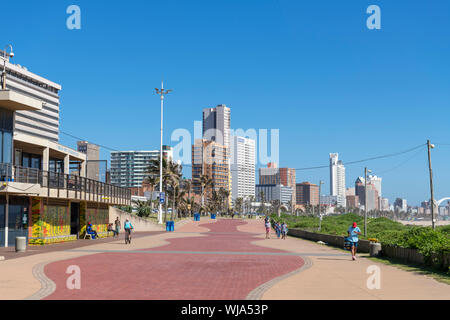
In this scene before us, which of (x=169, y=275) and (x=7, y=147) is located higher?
(x=7, y=147)

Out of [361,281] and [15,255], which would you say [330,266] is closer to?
[361,281]

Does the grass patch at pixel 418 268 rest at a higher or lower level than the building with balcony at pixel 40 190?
lower

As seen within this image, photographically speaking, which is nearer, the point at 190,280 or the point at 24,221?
the point at 190,280

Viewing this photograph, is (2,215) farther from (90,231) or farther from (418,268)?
(418,268)

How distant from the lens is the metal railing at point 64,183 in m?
25.2

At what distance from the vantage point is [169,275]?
14.5m

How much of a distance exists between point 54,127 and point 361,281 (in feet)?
552

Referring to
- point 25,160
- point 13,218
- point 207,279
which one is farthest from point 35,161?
point 207,279

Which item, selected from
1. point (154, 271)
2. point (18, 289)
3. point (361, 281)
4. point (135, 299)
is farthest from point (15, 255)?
point (361, 281)

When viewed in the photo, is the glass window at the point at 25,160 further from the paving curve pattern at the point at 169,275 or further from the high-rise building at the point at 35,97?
the high-rise building at the point at 35,97

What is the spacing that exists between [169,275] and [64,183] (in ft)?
57.9

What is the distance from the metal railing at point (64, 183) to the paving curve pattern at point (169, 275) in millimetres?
7326

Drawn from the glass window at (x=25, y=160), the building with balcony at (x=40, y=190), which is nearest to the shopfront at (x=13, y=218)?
the building with balcony at (x=40, y=190)
